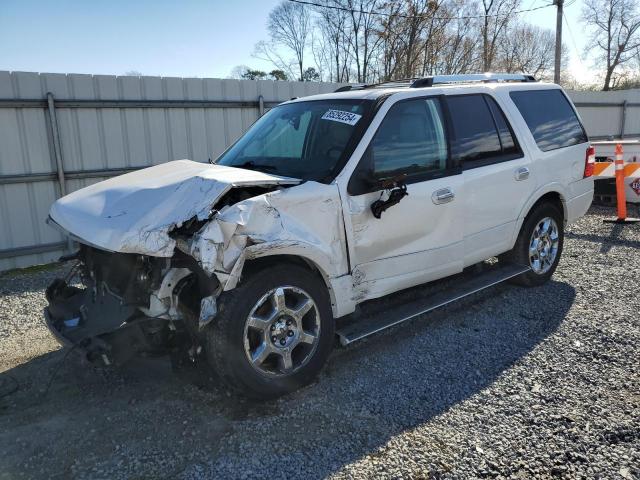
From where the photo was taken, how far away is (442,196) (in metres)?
4.30

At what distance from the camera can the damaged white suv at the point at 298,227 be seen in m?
3.22

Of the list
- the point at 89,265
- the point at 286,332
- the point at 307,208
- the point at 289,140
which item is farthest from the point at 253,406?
the point at 289,140

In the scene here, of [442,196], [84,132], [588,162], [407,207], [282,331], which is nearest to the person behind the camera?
[282,331]

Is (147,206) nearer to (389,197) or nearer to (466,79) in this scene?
(389,197)

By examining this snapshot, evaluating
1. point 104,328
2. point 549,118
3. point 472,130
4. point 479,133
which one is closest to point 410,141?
point 472,130

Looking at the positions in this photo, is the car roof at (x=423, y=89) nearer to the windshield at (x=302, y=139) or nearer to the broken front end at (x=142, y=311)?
the windshield at (x=302, y=139)

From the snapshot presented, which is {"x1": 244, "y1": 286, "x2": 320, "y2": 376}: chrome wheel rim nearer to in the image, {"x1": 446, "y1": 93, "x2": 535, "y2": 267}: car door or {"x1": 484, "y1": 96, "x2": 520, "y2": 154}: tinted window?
{"x1": 446, "y1": 93, "x2": 535, "y2": 267}: car door

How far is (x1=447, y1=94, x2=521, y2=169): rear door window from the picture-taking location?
15.1ft

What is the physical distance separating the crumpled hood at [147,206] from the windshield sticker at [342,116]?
0.82 meters

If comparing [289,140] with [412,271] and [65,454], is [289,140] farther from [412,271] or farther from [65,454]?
[65,454]

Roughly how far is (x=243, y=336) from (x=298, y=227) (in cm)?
78

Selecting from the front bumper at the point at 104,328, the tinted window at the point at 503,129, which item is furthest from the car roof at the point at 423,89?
the front bumper at the point at 104,328

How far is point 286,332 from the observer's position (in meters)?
3.50

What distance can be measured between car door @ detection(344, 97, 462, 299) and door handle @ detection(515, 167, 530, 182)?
893mm
